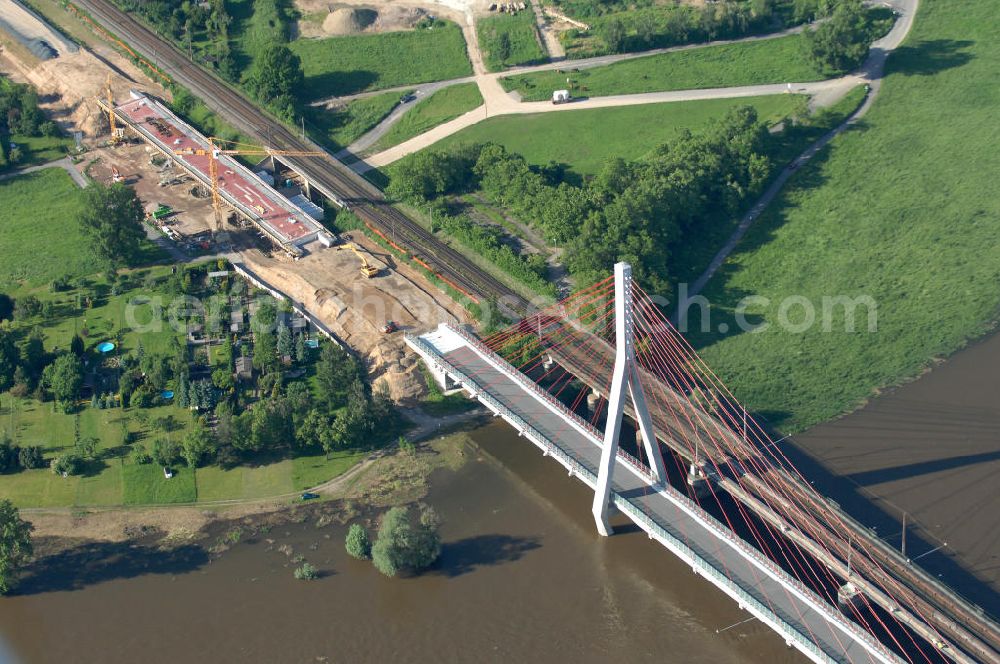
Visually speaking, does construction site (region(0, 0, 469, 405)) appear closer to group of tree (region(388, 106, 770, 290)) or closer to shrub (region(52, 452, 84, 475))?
group of tree (region(388, 106, 770, 290))

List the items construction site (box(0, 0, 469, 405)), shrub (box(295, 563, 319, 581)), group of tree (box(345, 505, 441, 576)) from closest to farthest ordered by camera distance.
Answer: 1. group of tree (box(345, 505, 441, 576))
2. shrub (box(295, 563, 319, 581))
3. construction site (box(0, 0, 469, 405))

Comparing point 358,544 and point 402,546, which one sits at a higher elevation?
point 402,546

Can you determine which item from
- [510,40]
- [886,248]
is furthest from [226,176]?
[886,248]

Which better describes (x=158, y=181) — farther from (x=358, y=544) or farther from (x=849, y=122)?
(x=849, y=122)

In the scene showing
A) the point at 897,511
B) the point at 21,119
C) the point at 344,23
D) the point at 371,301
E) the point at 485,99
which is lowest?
the point at 897,511

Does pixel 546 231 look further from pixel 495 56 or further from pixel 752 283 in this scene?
pixel 495 56

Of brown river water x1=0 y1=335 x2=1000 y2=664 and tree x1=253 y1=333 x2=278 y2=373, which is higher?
tree x1=253 y1=333 x2=278 y2=373

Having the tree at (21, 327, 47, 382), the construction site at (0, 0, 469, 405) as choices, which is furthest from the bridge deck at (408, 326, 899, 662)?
the tree at (21, 327, 47, 382)
